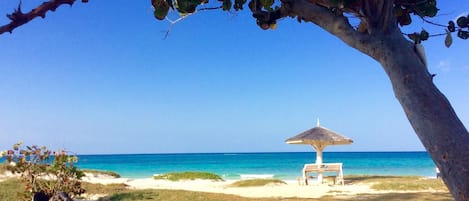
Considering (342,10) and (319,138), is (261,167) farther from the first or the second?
(342,10)

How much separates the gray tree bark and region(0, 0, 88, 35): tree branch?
133cm

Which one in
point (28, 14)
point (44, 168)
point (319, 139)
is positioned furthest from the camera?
point (319, 139)

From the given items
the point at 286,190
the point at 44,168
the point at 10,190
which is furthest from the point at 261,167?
the point at 44,168

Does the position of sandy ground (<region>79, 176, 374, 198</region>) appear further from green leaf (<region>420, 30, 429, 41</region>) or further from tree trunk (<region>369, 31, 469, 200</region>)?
tree trunk (<region>369, 31, 469, 200</region>)

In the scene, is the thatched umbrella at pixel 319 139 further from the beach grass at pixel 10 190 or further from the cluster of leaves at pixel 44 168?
the cluster of leaves at pixel 44 168

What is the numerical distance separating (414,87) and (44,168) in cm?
647

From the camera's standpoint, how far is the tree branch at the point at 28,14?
Result: 1.25 m

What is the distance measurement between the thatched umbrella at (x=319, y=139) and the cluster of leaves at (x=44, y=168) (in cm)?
1120

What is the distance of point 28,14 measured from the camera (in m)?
1.29

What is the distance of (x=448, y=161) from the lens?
1531mm

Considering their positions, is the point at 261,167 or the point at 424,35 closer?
the point at 424,35

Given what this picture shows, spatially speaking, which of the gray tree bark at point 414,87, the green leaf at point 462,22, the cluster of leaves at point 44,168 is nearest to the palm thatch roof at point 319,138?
the cluster of leaves at point 44,168

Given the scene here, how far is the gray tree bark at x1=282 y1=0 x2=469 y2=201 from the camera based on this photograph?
1526 millimetres

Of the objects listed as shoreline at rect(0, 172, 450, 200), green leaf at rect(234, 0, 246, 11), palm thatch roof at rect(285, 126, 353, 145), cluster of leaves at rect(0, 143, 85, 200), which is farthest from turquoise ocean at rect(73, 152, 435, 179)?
green leaf at rect(234, 0, 246, 11)
